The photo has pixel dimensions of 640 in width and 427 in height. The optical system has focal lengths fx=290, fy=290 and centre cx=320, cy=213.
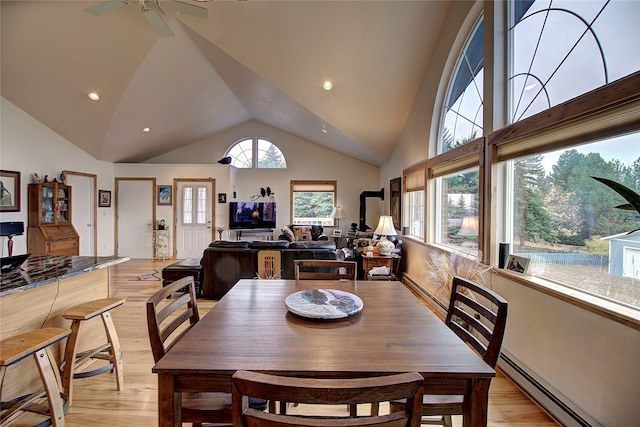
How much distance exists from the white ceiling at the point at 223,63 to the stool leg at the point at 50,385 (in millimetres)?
3649

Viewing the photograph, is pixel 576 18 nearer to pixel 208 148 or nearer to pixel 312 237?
pixel 312 237

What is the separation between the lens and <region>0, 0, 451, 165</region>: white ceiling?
3.43 metres

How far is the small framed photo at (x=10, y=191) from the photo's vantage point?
4.71 meters

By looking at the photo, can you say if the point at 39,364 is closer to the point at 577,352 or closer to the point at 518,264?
the point at 577,352

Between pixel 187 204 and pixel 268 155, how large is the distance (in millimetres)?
2405

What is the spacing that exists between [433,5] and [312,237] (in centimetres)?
509

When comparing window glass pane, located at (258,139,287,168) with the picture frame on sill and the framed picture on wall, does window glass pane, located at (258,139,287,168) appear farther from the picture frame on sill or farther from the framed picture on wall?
the framed picture on wall

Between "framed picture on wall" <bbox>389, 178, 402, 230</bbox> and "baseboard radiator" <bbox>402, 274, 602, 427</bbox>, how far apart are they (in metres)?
3.29

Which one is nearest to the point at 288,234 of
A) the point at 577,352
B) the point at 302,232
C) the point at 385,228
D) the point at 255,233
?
the point at 302,232

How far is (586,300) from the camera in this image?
64.2 inches

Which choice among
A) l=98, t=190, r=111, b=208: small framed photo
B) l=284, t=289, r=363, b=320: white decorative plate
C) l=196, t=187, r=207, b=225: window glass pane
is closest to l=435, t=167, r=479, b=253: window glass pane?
l=284, t=289, r=363, b=320: white decorative plate

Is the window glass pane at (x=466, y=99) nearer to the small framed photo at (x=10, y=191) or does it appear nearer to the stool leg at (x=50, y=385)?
the stool leg at (x=50, y=385)

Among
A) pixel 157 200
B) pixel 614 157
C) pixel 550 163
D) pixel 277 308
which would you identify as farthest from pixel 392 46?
pixel 157 200

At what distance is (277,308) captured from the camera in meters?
1.43
